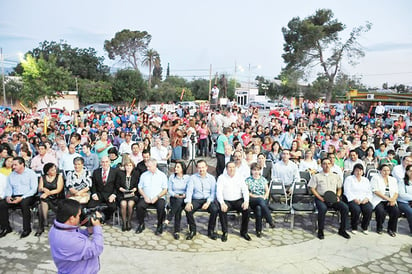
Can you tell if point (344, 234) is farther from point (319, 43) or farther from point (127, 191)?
point (319, 43)

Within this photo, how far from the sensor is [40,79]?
77.7ft

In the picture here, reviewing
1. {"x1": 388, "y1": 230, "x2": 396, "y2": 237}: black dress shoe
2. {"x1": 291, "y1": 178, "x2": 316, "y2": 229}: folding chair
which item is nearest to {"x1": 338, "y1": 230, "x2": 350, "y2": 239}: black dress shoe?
{"x1": 291, "y1": 178, "x2": 316, "y2": 229}: folding chair

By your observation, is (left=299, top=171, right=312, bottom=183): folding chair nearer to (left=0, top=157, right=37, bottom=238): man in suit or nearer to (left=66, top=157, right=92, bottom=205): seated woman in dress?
(left=66, top=157, right=92, bottom=205): seated woman in dress

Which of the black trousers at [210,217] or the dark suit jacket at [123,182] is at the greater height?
the dark suit jacket at [123,182]

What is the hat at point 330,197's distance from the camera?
5395 millimetres

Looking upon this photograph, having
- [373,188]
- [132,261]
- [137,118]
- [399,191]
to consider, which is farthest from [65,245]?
[137,118]

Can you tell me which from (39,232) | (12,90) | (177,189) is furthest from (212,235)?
(12,90)

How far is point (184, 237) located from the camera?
16.8 feet

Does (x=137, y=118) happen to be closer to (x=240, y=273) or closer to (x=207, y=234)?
(x=207, y=234)

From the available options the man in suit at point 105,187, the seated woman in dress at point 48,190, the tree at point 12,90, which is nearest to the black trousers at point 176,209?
the man in suit at point 105,187

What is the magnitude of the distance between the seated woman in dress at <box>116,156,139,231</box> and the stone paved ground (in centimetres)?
25

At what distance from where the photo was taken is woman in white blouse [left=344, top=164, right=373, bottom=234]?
5406mm

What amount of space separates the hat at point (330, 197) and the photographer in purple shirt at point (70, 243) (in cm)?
417

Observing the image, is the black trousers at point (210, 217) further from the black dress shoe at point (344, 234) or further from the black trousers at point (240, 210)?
the black dress shoe at point (344, 234)
